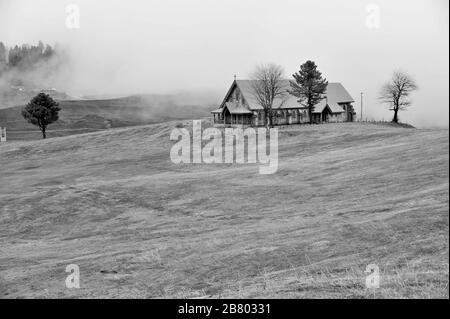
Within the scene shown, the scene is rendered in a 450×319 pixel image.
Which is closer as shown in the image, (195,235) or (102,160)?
(195,235)

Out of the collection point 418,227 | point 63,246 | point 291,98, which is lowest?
point 63,246

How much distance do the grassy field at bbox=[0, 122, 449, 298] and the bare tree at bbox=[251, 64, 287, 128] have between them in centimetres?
3577

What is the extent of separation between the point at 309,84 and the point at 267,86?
865 cm

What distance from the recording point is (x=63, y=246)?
3609 centimetres

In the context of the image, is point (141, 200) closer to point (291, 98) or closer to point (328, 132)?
point (328, 132)

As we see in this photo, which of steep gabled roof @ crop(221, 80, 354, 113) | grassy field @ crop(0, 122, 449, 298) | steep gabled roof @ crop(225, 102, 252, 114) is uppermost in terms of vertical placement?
steep gabled roof @ crop(221, 80, 354, 113)

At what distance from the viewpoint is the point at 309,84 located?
10644 cm

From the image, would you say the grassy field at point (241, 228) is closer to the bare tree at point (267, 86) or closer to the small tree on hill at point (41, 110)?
the bare tree at point (267, 86)

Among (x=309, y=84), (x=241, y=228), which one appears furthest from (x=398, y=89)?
(x=241, y=228)

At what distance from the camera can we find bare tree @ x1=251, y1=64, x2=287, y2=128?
10544 cm

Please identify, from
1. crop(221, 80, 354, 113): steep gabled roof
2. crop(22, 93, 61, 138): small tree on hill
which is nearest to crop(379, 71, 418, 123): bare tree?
crop(221, 80, 354, 113): steep gabled roof

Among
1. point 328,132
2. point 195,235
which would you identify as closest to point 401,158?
point 195,235

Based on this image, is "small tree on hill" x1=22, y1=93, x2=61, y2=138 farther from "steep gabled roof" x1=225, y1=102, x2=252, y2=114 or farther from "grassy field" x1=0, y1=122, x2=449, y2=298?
"grassy field" x1=0, y1=122, x2=449, y2=298

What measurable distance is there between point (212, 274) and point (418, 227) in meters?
10.5
